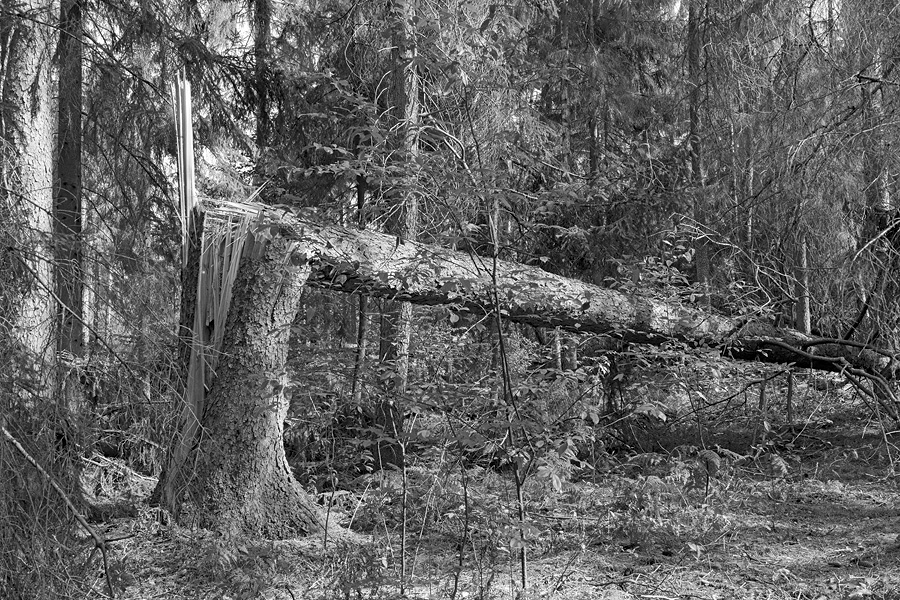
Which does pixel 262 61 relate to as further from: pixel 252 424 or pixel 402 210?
pixel 252 424

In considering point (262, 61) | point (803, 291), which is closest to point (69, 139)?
point (262, 61)

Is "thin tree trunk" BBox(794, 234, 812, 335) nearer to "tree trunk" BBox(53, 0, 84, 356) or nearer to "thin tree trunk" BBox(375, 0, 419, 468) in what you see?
"thin tree trunk" BBox(375, 0, 419, 468)

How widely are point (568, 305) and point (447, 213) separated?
1944mm

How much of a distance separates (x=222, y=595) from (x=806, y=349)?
538 cm

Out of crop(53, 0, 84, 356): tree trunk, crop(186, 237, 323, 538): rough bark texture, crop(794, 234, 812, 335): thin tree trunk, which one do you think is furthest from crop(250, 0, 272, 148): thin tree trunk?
crop(794, 234, 812, 335): thin tree trunk

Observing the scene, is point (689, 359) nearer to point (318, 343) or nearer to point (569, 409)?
point (569, 409)

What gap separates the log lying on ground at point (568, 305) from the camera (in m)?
5.13

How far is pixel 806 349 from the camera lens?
22.7ft

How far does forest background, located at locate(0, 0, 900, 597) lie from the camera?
3.39m

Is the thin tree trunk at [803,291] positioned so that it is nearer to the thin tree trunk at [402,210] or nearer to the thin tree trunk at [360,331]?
the thin tree trunk at [402,210]

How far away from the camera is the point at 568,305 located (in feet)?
18.9

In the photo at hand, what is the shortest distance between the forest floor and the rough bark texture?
0.19m

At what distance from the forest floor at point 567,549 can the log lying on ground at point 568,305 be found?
43.4 inches

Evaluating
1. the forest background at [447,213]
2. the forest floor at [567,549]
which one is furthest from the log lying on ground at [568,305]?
the forest floor at [567,549]
